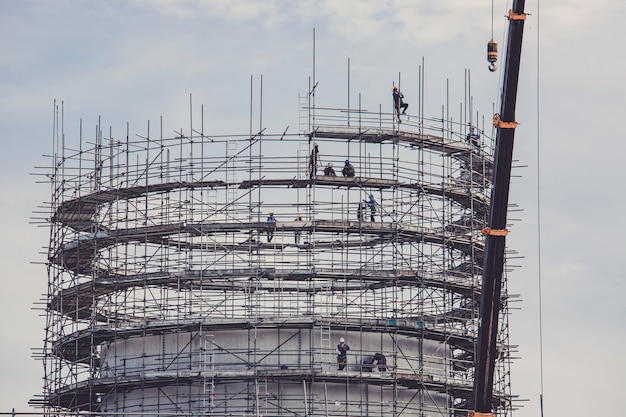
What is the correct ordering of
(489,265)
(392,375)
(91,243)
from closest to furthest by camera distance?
(489,265) → (392,375) → (91,243)

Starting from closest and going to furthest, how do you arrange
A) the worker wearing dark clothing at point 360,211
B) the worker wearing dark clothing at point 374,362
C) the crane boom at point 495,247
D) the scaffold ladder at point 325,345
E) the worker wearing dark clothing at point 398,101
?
the crane boom at point 495,247, the worker wearing dark clothing at point 374,362, the scaffold ladder at point 325,345, the worker wearing dark clothing at point 360,211, the worker wearing dark clothing at point 398,101

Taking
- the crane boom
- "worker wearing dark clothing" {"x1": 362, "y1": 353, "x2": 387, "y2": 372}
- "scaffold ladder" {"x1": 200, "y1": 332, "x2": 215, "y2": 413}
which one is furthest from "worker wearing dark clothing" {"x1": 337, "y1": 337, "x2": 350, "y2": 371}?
the crane boom

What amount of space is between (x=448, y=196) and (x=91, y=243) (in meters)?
14.6

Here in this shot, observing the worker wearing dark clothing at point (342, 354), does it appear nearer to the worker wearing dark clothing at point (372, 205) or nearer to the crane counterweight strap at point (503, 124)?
the worker wearing dark clothing at point (372, 205)

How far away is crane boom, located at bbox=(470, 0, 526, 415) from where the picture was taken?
4334cm

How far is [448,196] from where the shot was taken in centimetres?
5697

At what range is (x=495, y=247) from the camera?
143ft

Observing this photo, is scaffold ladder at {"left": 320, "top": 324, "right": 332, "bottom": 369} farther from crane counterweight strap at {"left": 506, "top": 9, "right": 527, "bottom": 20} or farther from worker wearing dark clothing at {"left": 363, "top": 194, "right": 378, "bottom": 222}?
crane counterweight strap at {"left": 506, "top": 9, "right": 527, "bottom": 20}

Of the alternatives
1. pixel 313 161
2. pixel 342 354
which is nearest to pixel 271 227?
pixel 313 161

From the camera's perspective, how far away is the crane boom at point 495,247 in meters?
43.3

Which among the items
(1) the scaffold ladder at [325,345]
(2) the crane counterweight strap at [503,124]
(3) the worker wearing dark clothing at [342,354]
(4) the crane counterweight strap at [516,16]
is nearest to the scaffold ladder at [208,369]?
(1) the scaffold ladder at [325,345]

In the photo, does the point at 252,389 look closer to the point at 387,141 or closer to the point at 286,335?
the point at 286,335

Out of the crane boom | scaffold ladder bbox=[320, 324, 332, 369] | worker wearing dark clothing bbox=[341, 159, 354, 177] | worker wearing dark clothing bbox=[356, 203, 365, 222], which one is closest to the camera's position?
the crane boom

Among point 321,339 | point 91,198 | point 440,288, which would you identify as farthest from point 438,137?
point 91,198
